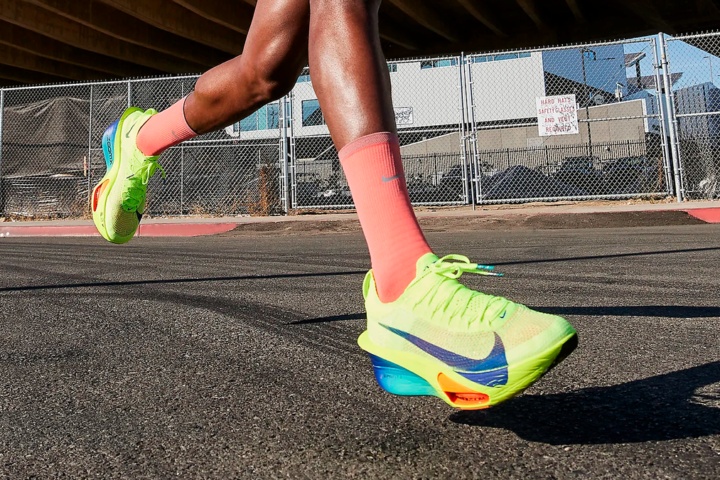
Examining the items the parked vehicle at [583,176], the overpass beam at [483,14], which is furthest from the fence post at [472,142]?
the overpass beam at [483,14]

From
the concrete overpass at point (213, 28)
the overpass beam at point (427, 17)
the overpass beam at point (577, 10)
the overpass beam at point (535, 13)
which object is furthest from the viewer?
the overpass beam at point (577, 10)

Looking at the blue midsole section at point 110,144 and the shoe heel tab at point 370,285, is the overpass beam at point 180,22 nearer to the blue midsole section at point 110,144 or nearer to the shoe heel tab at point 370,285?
the blue midsole section at point 110,144

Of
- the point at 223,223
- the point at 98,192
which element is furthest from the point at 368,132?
the point at 223,223

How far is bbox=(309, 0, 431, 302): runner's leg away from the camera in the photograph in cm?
115

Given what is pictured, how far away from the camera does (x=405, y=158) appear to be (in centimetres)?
1392

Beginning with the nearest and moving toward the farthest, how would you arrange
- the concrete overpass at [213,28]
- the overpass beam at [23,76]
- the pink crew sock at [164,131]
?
the pink crew sock at [164,131]
the concrete overpass at [213,28]
the overpass beam at [23,76]

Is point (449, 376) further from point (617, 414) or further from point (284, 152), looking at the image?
point (284, 152)

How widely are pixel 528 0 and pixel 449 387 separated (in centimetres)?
1450

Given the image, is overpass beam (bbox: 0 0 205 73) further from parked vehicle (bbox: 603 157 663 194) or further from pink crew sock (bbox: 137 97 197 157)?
pink crew sock (bbox: 137 97 197 157)

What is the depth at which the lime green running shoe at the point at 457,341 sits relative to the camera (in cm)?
92

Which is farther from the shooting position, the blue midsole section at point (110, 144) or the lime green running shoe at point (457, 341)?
the blue midsole section at point (110, 144)

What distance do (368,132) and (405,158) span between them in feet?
42.4

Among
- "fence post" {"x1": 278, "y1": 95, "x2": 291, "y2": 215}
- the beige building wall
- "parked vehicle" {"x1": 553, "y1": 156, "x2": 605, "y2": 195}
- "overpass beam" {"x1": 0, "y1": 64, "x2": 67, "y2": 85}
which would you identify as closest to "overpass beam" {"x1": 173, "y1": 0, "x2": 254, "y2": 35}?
"fence post" {"x1": 278, "y1": 95, "x2": 291, "y2": 215}

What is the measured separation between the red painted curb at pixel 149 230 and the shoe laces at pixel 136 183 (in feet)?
21.9
